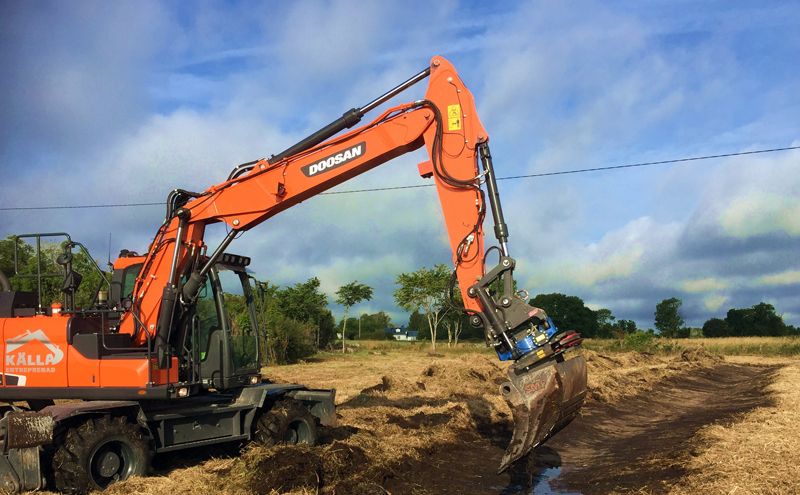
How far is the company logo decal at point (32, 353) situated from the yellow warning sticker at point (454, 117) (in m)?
5.63

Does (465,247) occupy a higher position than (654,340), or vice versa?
(465,247)

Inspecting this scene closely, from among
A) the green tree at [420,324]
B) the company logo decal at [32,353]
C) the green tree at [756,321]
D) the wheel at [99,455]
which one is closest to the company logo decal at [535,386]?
the wheel at [99,455]

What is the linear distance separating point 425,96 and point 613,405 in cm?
1107

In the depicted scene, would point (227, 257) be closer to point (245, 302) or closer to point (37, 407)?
point (245, 302)

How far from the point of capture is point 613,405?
15641mm

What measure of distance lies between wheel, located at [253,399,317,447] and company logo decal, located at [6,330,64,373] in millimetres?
2780

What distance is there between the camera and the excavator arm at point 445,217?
6.31 m

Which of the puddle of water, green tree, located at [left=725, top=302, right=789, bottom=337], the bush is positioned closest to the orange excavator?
the puddle of water

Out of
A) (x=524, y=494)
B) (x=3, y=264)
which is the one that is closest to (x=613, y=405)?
(x=524, y=494)

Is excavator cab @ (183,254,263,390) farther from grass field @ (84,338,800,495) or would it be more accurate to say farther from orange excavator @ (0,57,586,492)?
grass field @ (84,338,800,495)

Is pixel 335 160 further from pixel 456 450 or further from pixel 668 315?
pixel 668 315

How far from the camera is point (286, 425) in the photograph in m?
8.72

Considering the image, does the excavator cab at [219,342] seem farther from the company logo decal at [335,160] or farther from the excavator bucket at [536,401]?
the excavator bucket at [536,401]

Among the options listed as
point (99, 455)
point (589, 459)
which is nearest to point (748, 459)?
point (589, 459)
